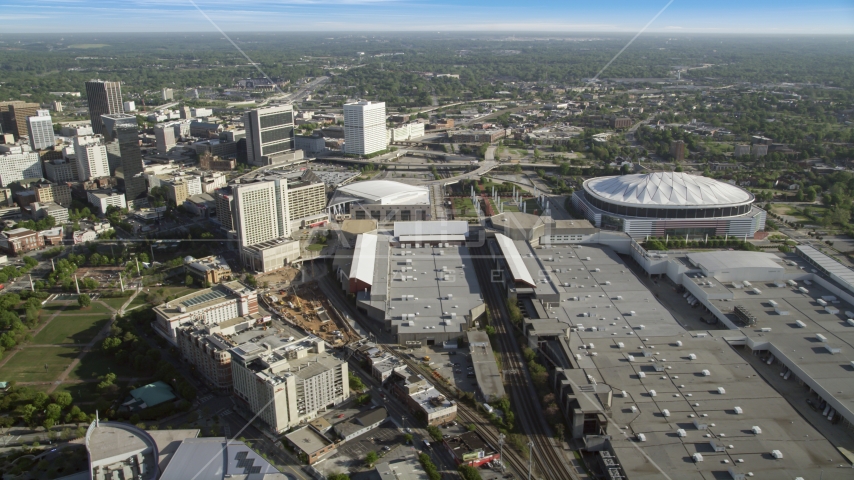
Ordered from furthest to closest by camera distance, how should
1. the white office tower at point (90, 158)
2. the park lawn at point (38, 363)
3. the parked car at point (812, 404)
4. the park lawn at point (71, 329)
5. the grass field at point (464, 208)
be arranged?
the white office tower at point (90, 158) → the grass field at point (464, 208) → the park lawn at point (71, 329) → the park lawn at point (38, 363) → the parked car at point (812, 404)

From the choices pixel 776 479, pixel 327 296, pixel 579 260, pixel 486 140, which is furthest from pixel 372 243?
pixel 486 140

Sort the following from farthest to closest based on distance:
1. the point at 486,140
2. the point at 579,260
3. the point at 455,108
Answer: the point at 455,108 → the point at 486,140 → the point at 579,260

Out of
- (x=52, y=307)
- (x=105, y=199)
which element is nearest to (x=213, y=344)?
(x=52, y=307)

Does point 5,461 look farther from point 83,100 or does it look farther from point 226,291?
point 83,100

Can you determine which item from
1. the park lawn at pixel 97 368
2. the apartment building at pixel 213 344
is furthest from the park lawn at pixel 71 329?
the apartment building at pixel 213 344

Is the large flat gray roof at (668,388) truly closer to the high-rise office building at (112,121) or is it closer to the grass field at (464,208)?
the grass field at (464,208)

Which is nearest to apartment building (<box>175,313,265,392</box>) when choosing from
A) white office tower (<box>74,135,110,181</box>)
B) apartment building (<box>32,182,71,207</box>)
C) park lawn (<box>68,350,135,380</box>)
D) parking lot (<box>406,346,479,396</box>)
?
park lawn (<box>68,350,135,380</box>)

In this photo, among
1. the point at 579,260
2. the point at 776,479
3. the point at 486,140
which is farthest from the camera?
the point at 486,140
